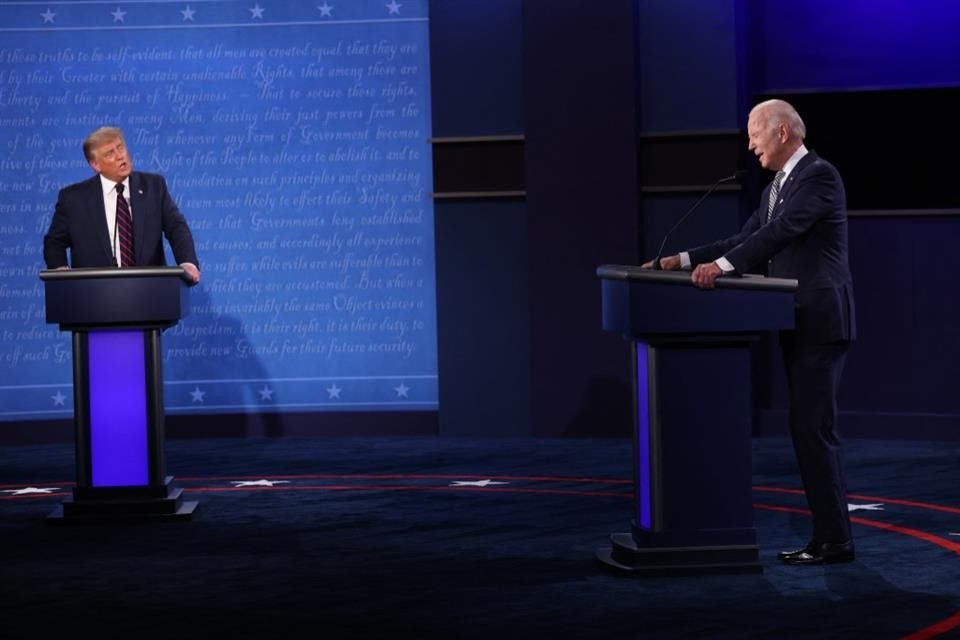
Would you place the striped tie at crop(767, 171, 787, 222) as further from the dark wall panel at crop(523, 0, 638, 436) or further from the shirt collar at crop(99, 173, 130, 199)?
the dark wall panel at crop(523, 0, 638, 436)

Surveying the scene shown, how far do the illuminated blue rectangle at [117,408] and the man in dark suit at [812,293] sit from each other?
249cm

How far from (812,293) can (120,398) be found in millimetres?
2803

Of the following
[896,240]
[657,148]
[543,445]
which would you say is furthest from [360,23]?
[896,240]

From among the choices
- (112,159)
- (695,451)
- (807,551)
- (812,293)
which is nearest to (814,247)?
(812,293)

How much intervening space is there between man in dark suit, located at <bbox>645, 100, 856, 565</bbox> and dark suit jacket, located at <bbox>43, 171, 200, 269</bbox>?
8.22 feet

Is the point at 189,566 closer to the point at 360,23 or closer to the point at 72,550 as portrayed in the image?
the point at 72,550

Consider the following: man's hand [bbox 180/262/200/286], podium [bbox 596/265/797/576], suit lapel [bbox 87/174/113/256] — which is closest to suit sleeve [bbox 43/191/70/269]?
suit lapel [bbox 87/174/113/256]

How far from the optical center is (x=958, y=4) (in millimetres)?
8211

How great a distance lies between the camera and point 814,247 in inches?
192

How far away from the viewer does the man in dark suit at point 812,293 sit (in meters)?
4.80

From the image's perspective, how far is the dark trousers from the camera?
486 cm

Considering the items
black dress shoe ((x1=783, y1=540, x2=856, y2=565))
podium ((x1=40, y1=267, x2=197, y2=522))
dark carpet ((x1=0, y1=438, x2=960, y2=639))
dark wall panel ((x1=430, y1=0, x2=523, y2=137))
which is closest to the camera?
dark carpet ((x1=0, y1=438, x2=960, y2=639))

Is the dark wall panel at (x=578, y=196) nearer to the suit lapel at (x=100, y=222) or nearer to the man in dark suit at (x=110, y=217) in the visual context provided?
the man in dark suit at (x=110, y=217)

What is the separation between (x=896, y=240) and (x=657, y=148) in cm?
135
